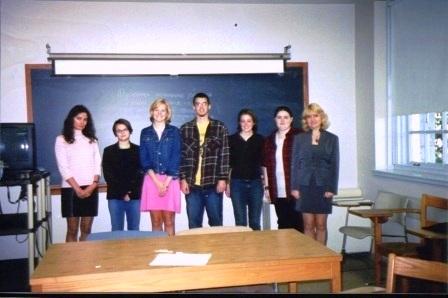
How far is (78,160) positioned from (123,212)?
0.61 m

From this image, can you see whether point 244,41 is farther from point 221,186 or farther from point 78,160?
point 78,160

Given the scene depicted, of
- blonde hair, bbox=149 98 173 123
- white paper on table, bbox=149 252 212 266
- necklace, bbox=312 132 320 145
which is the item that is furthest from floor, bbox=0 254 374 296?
blonde hair, bbox=149 98 173 123

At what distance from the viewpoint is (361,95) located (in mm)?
3293

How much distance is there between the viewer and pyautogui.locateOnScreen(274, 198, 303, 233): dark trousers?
10.4 feet

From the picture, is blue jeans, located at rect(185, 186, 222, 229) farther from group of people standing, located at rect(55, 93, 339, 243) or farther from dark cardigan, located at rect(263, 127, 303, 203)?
dark cardigan, located at rect(263, 127, 303, 203)

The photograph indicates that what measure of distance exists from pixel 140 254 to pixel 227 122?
2.29m

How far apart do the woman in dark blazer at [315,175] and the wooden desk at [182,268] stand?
1309 mm

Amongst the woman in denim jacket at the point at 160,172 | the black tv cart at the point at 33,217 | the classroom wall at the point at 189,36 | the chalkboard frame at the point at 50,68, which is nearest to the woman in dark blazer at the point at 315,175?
the classroom wall at the point at 189,36

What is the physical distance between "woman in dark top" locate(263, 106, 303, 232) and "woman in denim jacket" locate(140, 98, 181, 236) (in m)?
0.79

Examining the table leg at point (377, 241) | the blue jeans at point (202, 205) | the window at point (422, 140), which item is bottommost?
the table leg at point (377, 241)

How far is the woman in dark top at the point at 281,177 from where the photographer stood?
3.14 m

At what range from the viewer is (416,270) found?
126cm

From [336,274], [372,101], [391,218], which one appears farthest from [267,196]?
[336,274]

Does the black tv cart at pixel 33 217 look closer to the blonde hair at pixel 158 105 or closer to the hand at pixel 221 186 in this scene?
the blonde hair at pixel 158 105
